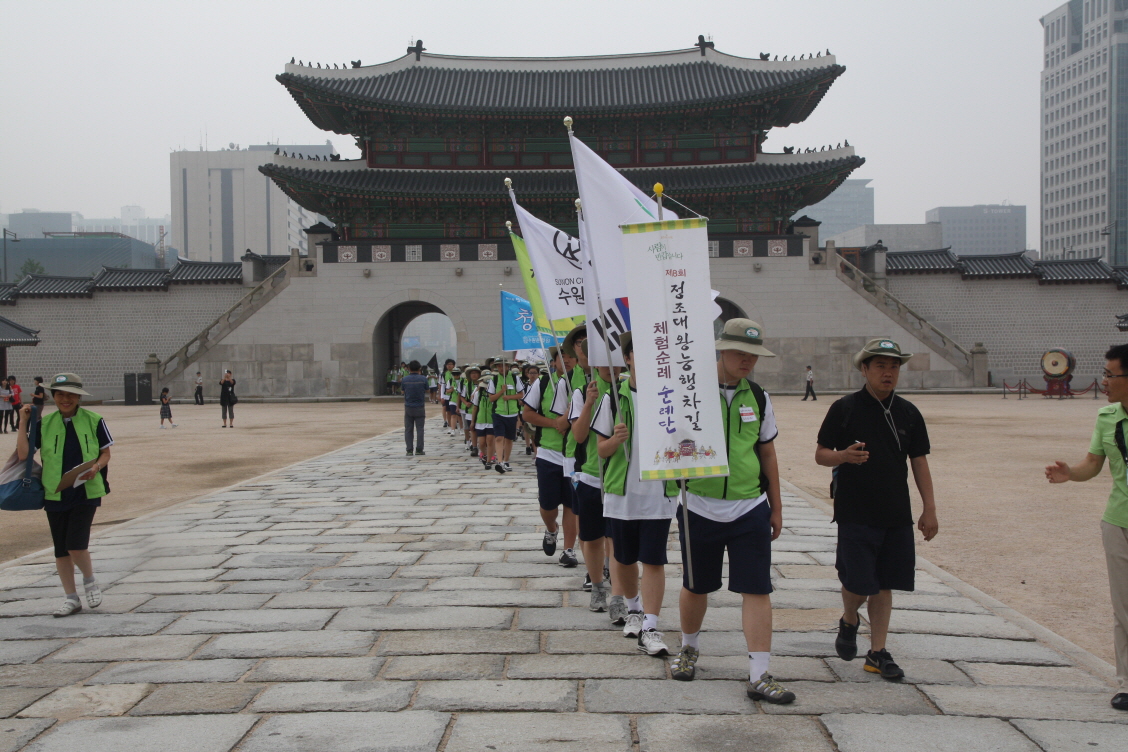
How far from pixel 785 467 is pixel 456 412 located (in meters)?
9.40

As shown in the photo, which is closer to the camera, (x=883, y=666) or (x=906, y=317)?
(x=883, y=666)

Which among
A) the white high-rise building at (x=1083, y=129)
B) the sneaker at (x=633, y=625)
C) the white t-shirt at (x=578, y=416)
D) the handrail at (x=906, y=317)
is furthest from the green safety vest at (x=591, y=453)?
the white high-rise building at (x=1083, y=129)

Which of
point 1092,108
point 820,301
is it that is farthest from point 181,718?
point 1092,108

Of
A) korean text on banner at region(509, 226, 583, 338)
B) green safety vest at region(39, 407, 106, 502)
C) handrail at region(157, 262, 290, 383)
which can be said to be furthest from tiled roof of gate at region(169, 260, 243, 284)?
green safety vest at region(39, 407, 106, 502)

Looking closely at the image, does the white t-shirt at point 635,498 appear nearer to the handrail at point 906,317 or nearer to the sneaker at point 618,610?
the sneaker at point 618,610

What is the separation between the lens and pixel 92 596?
17.4ft

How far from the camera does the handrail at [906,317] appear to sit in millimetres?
30344

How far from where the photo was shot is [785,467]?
1238 centimetres

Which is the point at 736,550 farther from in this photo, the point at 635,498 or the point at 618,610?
the point at 618,610

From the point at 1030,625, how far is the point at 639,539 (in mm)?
2296

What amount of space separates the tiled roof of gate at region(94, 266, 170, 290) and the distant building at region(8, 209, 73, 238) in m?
111

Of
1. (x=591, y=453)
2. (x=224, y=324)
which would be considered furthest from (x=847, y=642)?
(x=224, y=324)

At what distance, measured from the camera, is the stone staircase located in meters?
30.3

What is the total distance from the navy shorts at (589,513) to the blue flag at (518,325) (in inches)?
207
